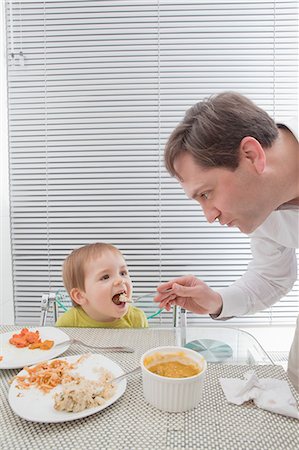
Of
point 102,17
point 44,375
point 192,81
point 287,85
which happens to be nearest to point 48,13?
point 102,17

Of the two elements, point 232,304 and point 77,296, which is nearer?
point 232,304

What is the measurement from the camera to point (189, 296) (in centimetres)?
110

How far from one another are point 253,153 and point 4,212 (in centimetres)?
181

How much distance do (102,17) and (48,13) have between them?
1.09 feet

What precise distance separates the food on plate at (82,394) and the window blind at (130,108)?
5.24 ft

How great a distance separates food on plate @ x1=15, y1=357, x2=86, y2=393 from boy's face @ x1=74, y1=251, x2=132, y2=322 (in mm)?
524

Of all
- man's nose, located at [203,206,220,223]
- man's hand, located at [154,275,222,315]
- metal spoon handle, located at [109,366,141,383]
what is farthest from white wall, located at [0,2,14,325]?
metal spoon handle, located at [109,366,141,383]

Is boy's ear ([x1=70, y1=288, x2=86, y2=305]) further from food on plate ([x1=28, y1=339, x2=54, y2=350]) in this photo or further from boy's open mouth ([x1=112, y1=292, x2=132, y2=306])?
food on plate ([x1=28, y1=339, x2=54, y2=350])

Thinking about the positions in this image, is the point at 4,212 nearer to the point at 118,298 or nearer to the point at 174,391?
the point at 118,298

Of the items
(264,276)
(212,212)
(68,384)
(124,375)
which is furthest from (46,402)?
(264,276)

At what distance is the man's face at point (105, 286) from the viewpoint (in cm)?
137

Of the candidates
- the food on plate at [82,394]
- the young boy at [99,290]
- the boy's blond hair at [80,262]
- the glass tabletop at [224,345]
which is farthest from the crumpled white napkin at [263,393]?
the boy's blond hair at [80,262]

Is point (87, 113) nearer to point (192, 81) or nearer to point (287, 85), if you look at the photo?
point (192, 81)

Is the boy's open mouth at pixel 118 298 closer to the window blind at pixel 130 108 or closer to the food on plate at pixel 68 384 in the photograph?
the food on plate at pixel 68 384
